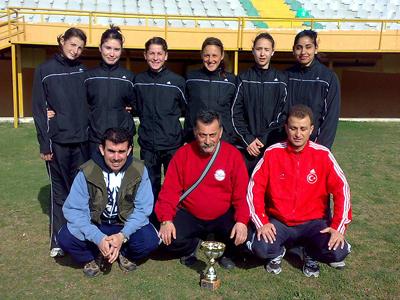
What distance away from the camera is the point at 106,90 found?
372cm

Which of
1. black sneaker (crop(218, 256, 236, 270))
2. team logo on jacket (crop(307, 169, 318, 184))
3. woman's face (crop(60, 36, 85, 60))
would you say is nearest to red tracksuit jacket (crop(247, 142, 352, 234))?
team logo on jacket (crop(307, 169, 318, 184))

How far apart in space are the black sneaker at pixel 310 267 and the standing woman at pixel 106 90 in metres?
1.80

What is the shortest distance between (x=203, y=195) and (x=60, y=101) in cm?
143

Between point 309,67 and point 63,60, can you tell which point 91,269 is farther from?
point 309,67

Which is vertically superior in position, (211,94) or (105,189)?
(211,94)

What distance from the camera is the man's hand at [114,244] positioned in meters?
3.17

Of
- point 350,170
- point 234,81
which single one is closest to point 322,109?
point 234,81

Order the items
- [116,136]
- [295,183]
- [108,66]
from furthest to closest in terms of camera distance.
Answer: [108,66], [295,183], [116,136]

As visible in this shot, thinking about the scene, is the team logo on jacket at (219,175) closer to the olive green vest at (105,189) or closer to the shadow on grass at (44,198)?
the olive green vest at (105,189)

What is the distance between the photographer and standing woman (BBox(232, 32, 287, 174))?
384 centimetres

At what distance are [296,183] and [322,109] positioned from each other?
75 centimetres

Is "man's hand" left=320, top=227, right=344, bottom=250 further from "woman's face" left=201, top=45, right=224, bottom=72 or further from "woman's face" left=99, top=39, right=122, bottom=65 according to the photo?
"woman's face" left=99, top=39, right=122, bottom=65

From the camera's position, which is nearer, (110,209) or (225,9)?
(110,209)

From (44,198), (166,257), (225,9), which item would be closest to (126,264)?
(166,257)
